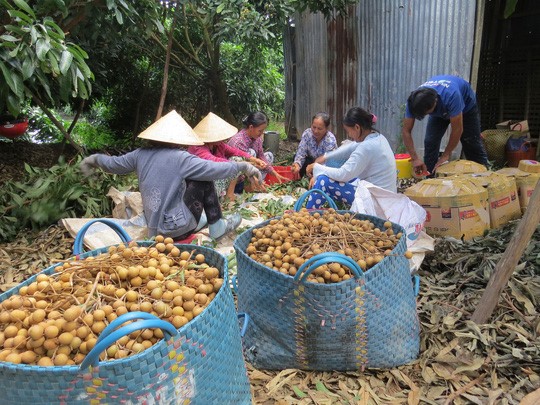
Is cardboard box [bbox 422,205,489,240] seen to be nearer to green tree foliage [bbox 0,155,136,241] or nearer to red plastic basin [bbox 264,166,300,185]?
red plastic basin [bbox 264,166,300,185]

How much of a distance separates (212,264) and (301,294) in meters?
0.41

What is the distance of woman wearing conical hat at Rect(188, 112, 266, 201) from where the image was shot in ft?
13.6

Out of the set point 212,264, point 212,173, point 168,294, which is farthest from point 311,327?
point 212,173

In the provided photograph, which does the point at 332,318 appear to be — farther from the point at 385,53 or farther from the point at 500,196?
the point at 385,53

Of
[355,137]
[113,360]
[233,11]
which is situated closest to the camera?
[113,360]

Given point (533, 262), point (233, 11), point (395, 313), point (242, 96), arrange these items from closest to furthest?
point (395, 313), point (533, 262), point (233, 11), point (242, 96)

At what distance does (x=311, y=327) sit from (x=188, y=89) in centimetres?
742

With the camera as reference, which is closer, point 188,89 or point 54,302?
point 54,302

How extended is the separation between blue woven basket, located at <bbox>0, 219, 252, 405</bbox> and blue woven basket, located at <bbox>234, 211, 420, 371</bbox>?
436mm

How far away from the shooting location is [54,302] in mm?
1378

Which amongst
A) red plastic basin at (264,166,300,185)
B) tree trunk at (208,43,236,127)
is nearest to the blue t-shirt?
red plastic basin at (264,166,300,185)

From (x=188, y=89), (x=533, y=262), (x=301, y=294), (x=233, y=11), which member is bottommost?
(x=533, y=262)

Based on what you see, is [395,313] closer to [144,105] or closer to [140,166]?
[140,166]

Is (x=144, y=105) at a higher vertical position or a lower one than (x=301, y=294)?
higher
